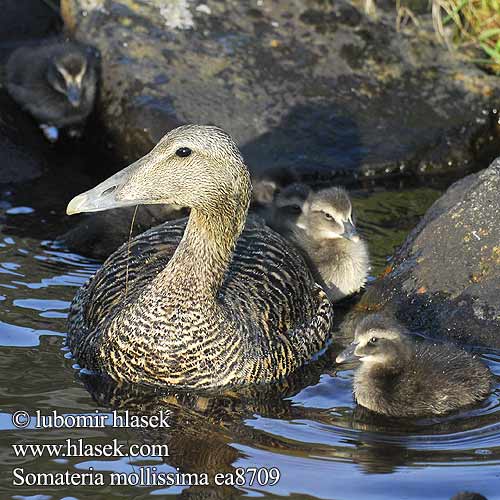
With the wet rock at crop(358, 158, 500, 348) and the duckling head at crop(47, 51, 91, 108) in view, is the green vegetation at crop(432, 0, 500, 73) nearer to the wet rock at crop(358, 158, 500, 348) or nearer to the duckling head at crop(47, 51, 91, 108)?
the wet rock at crop(358, 158, 500, 348)

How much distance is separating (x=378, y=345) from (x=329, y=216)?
212cm

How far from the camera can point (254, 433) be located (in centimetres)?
666

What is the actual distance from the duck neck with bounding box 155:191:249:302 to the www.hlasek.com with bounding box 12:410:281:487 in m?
0.74

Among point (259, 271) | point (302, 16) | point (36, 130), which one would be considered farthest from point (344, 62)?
point (259, 271)

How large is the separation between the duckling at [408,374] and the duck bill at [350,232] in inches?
65.0

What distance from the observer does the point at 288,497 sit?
5.95 meters

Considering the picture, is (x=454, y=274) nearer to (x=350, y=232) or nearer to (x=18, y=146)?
(x=350, y=232)

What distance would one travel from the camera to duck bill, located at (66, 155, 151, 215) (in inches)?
269

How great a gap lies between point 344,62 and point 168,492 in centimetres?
608

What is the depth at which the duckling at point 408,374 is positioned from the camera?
6.90 meters

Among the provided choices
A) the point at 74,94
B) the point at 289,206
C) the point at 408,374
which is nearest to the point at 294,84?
the point at 289,206

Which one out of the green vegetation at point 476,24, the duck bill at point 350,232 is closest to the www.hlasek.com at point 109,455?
the duck bill at point 350,232

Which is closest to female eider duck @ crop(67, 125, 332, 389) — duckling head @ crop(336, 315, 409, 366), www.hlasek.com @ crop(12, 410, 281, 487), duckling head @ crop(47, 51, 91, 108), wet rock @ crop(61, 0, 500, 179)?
www.hlasek.com @ crop(12, 410, 281, 487)

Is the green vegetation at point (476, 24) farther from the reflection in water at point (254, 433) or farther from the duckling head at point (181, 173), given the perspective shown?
the duckling head at point (181, 173)
